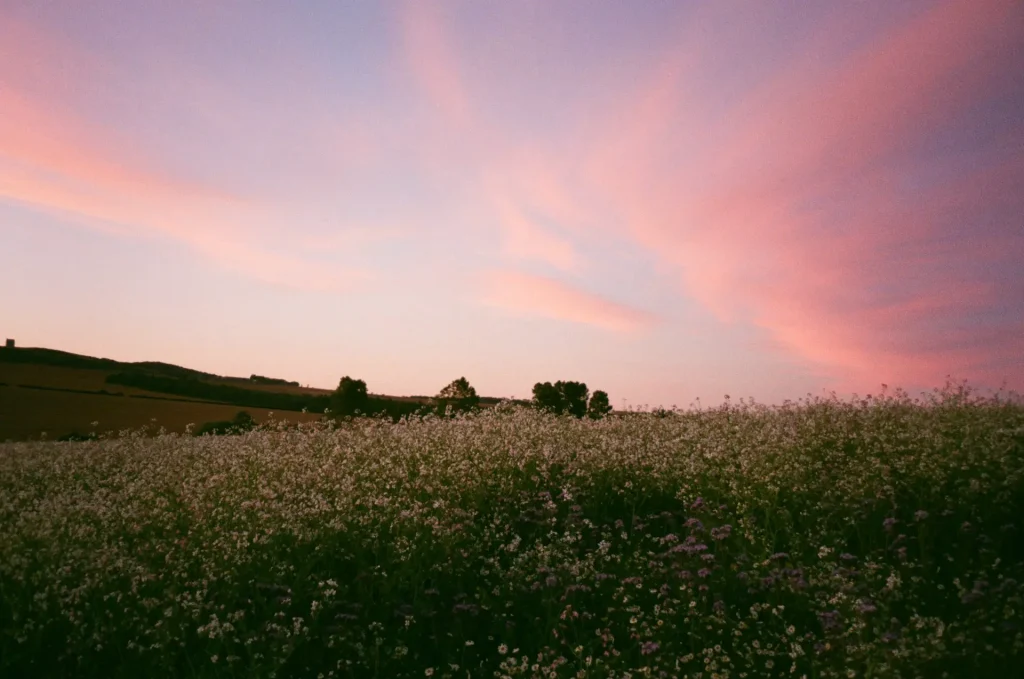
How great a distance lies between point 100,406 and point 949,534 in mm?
24228

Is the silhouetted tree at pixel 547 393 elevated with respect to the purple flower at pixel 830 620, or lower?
elevated

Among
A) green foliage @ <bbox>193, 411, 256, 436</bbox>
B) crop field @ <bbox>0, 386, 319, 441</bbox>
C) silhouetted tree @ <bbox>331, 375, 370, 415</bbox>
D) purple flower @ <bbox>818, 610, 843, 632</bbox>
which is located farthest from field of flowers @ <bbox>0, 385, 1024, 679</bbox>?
crop field @ <bbox>0, 386, 319, 441</bbox>

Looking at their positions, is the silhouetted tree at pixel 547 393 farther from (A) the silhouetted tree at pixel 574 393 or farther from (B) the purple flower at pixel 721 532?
(B) the purple flower at pixel 721 532

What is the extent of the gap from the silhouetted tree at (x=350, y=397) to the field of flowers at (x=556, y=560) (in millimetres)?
11102

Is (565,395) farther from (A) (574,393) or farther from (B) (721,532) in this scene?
(B) (721,532)

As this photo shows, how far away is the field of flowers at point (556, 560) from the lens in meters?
6.09

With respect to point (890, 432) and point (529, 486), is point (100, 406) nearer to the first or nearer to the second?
point (529, 486)

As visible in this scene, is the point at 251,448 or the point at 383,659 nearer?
the point at 383,659

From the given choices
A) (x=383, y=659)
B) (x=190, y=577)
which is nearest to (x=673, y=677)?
(x=383, y=659)

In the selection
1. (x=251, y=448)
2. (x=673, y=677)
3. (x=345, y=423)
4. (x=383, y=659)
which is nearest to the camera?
(x=673, y=677)

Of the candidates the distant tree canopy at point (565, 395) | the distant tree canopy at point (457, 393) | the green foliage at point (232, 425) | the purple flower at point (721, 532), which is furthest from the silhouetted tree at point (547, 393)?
the purple flower at point (721, 532)

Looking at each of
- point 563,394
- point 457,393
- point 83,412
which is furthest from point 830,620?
point 83,412

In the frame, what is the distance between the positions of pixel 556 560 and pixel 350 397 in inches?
619

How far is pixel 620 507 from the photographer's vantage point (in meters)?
9.28
